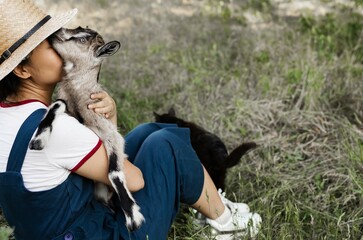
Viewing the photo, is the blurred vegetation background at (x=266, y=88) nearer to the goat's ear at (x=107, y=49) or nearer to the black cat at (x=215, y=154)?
the black cat at (x=215, y=154)

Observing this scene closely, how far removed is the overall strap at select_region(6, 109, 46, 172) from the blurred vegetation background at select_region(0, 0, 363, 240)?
3.36 ft

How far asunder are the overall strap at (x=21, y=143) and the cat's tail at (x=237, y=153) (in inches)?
55.0

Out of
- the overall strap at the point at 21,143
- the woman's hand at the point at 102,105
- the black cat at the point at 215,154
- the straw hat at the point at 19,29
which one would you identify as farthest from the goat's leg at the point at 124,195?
the black cat at the point at 215,154

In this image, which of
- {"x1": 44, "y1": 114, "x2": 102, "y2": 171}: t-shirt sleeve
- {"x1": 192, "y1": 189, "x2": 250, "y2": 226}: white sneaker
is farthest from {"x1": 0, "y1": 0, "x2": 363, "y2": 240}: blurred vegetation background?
{"x1": 44, "y1": 114, "x2": 102, "y2": 171}: t-shirt sleeve

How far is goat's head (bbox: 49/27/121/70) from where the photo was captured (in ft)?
7.18

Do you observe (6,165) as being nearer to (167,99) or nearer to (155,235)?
(155,235)

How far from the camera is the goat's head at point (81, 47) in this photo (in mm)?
2188

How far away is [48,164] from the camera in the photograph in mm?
2074

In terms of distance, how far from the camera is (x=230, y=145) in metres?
3.77

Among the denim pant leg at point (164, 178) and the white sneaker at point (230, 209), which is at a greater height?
the denim pant leg at point (164, 178)

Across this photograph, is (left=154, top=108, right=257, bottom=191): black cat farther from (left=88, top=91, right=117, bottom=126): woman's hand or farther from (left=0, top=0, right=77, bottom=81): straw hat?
(left=0, top=0, right=77, bottom=81): straw hat

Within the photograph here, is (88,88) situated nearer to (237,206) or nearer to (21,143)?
(21,143)

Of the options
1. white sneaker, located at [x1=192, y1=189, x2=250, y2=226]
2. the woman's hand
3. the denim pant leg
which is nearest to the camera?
the woman's hand

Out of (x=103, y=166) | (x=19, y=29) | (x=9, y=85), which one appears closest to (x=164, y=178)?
(x=103, y=166)
